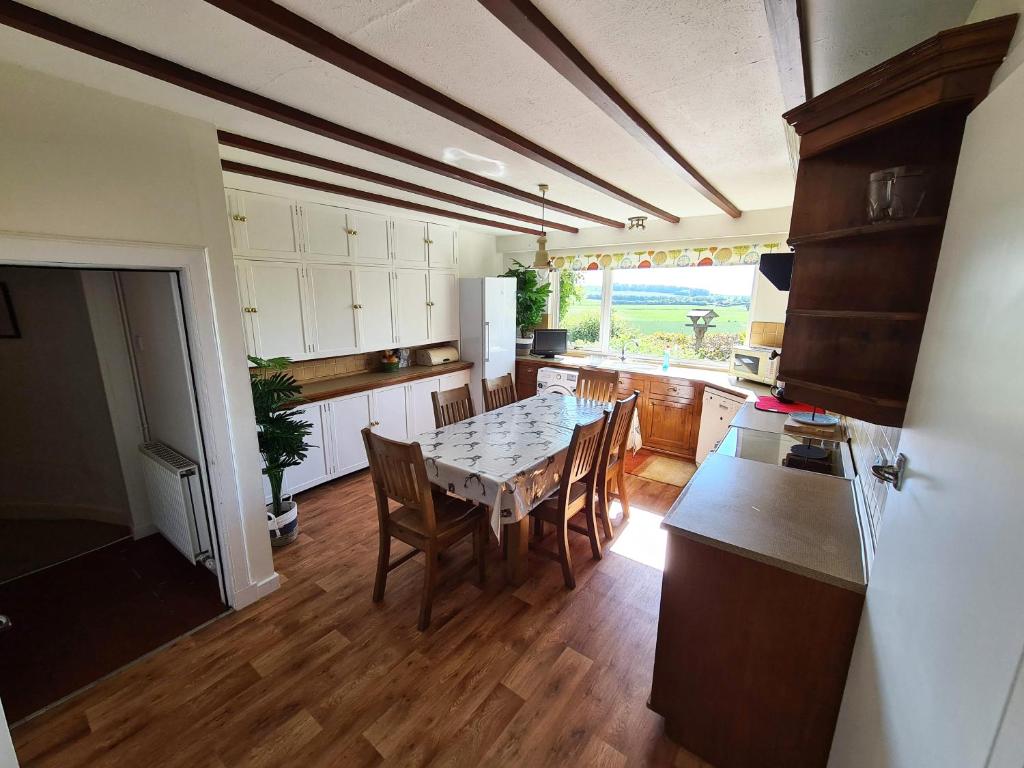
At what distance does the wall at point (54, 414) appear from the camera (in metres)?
2.60

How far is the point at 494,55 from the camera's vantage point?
4.38 ft

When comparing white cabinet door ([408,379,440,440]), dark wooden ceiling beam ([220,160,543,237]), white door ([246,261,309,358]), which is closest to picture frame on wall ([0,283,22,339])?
white door ([246,261,309,358])

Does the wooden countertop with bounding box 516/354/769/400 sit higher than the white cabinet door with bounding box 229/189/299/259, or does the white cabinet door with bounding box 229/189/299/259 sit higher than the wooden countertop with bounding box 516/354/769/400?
the white cabinet door with bounding box 229/189/299/259

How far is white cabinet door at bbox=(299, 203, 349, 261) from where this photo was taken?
3359 millimetres

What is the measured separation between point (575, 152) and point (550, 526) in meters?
2.38

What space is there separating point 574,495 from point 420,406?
86.6 inches

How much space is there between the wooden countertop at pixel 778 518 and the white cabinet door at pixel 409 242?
3377 millimetres

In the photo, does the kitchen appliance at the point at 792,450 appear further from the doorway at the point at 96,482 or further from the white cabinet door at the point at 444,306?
the white cabinet door at the point at 444,306

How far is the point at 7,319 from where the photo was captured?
261 cm

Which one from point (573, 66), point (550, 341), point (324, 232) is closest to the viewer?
point (573, 66)

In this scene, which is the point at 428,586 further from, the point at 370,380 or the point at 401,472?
the point at 370,380

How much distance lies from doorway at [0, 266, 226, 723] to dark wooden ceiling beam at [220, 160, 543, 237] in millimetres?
847

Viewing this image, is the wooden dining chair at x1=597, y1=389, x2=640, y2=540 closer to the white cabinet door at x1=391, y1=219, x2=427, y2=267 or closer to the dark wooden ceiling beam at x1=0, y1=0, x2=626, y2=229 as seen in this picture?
the dark wooden ceiling beam at x1=0, y1=0, x2=626, y2=229

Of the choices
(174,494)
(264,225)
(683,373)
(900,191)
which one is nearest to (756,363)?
(683,373)
